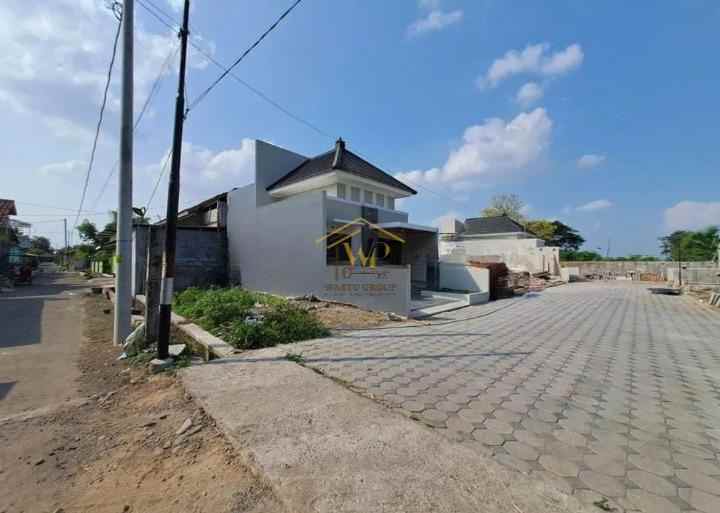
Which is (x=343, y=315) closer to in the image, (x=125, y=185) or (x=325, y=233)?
(x=325, y=233)

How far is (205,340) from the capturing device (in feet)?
15.9

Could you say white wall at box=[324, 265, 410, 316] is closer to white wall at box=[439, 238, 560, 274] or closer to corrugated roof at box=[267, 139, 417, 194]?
corrugated roof at box=[267, 139, 417, 194]

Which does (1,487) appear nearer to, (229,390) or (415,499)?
(229,390)

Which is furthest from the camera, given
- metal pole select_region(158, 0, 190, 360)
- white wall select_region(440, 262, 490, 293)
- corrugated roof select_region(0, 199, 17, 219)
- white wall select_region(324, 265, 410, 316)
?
corrugated roof select_region(0, 199, 17, 219)

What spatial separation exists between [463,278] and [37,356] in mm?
12590

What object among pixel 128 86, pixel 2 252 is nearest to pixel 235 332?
pixel 128 86

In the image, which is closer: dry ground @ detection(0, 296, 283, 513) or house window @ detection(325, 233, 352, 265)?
dry ground @ detection(0, 296, 283, 513)

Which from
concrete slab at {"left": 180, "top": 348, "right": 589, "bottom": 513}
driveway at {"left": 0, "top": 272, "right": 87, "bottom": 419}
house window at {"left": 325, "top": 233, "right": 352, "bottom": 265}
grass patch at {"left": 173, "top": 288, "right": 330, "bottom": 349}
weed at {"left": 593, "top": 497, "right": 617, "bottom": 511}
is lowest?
driveway at {"left": 0, "top": 272, "right": 87, "bottom": 419}

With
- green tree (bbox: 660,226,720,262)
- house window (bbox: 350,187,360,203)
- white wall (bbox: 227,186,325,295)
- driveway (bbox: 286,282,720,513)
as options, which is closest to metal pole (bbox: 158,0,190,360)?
driveway (bbox: 286,282,720,513)

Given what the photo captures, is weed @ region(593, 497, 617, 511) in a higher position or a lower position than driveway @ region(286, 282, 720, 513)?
higher

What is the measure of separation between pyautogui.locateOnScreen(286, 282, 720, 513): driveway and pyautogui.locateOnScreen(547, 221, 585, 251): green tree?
133 feet

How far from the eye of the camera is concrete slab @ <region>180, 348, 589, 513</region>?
5.21ft

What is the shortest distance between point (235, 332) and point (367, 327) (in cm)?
267

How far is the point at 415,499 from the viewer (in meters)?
1.60
